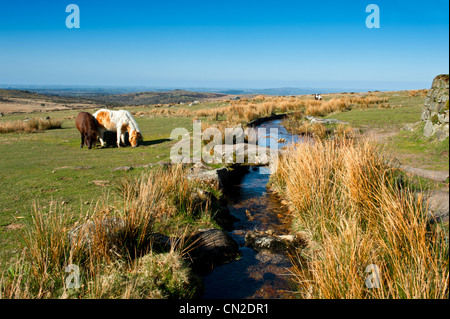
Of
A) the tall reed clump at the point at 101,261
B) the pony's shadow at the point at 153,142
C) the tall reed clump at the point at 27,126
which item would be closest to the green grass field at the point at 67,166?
the pony's shadow at the point at 153,142

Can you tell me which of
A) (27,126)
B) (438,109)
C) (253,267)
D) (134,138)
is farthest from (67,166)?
(438,109)

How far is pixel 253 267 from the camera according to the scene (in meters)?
4.50

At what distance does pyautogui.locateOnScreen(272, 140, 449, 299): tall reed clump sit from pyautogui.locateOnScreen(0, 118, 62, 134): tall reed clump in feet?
52.6

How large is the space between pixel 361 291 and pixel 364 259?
1.25ft

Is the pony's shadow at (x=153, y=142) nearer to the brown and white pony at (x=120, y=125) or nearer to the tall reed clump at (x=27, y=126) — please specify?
the brown and white pony at (x=120, y=125)

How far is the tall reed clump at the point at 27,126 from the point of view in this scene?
52.6 feet

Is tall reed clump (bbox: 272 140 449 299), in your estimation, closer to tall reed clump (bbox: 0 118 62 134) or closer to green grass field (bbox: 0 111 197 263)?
green grass field (bbox: 0 111 197 263)

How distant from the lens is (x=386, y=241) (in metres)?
3.65

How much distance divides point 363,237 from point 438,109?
818cm

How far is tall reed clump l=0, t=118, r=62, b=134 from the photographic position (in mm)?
16039

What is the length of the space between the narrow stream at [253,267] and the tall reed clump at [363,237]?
0.26 m

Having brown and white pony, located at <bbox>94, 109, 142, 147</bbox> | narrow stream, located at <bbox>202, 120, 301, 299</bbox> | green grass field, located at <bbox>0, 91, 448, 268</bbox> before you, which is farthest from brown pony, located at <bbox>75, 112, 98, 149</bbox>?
narrow stream, located at <bbox>202, 120, 301, 299</bbox>

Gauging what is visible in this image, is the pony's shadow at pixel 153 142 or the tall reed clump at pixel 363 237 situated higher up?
the pony's shadow at pixel 153 142
